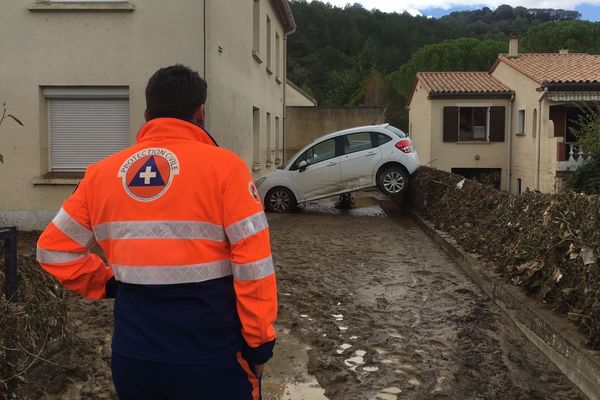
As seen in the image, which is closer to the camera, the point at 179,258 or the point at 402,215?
the point at 179,258

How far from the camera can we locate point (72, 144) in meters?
11.2

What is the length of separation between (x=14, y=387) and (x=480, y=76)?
2921cm

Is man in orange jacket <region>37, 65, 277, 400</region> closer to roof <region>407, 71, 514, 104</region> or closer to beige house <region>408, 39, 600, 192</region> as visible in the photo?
beige house <region>408, 39, 600, 192</region>

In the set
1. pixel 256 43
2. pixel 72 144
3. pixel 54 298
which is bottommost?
pixel 54 298

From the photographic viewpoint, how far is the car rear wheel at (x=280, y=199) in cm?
1462

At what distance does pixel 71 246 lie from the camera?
2518 millimetres

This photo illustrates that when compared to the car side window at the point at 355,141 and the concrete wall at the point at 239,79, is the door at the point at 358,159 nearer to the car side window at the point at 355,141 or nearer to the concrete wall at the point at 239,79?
the car side window at the point at 355,141

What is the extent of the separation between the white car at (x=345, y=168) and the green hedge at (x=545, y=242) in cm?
435

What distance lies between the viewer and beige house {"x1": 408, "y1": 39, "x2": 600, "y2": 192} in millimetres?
24438

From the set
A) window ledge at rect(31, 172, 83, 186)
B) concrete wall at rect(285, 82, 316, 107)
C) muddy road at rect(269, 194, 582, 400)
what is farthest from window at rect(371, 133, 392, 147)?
concrete wall at rect(285, 82, 316, 107)

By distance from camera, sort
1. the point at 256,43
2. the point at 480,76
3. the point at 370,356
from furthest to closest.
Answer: the point at 480,76
the point at 256,43
the point at 370,356

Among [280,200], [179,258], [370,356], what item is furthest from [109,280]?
[280,200]

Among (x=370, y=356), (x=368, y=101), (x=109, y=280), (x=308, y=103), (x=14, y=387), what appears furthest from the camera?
(x=368, y=101)

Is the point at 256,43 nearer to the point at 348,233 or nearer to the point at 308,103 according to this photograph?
the point at 348,233
